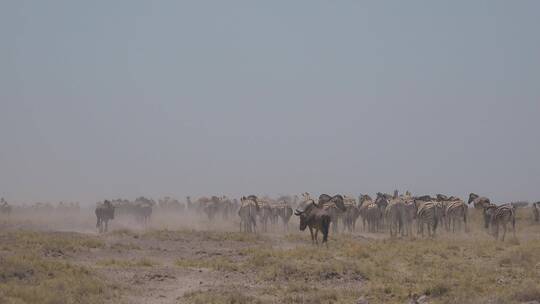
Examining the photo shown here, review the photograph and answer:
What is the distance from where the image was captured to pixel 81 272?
62.1ft

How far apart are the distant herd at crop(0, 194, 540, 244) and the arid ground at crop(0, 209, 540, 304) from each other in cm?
282

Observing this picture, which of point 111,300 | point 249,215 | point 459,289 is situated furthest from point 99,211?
point 459,289

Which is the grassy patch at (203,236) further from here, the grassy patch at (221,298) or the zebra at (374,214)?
the grassy patch at (221,298)

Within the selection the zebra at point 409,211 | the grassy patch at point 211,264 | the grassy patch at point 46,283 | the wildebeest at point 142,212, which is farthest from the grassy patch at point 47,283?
the wildebeest at point 142,212

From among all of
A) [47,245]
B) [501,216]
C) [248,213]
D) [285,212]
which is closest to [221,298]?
[47,245]

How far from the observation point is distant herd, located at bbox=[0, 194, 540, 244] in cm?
3006

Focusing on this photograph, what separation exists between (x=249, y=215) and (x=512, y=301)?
89.0 ft

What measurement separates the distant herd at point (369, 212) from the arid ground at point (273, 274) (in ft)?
9.24

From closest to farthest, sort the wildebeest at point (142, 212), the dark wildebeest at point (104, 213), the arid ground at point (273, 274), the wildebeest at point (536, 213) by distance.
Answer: the arid ground at point (273, 274), the wildebeest at point (536, 213), the dark wildebeest at point (104, 213), the wildebeest at point (142, 212)

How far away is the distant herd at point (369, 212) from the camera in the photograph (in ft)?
98.6

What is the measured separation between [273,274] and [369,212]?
2267 centimetres

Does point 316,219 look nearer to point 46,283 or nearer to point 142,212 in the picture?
point 46,283

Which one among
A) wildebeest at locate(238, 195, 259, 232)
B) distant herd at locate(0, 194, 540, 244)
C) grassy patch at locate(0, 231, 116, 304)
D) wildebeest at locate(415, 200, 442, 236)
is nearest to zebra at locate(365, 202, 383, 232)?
distant herd at locate(0, 194, 540, 244)

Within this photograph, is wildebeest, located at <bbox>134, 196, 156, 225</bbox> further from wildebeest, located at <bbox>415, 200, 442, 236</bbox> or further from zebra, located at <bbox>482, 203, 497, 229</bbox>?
zebra, located at <bbox>482, 203, 497, 229</bbox>
